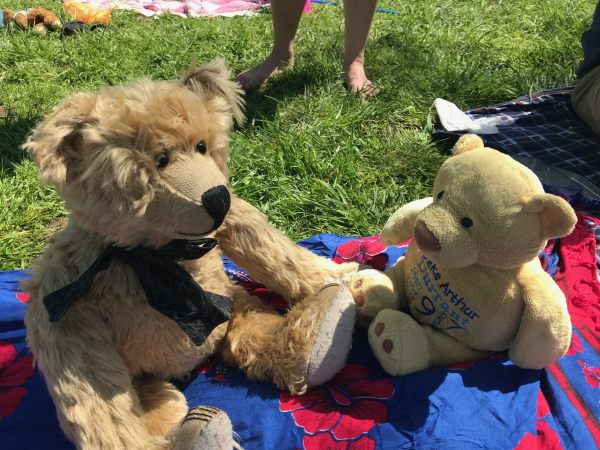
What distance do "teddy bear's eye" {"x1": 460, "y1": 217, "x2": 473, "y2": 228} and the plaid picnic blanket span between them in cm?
104

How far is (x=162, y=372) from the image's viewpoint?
4.17 ft

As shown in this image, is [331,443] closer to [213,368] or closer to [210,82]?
[213,368]

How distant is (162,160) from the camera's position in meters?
1.02

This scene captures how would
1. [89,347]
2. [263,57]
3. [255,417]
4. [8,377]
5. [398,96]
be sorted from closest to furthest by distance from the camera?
[89,347]
[255,417]
[8,377]
[398,96]
[263,57]

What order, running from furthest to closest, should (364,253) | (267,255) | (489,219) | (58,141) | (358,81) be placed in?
1. (358,81)
2. (364,253)
3. (267,255)
4. (489,219)
5. (58,141)

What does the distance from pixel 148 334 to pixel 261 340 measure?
0.27 metres

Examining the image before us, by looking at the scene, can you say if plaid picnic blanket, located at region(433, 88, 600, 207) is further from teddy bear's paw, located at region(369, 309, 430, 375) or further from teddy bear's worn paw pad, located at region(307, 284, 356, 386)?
teddy bear's worn paw pad, located at region(307, 284, 356, 386)

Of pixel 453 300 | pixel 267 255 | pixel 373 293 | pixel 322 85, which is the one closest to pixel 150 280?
pixel 267 255

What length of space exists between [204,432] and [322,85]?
2.21 m

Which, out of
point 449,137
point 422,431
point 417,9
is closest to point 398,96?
point 449,137

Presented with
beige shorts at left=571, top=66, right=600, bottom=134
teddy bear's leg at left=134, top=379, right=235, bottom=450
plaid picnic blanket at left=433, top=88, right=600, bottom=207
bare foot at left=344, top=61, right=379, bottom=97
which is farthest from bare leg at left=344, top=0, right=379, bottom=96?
teddy bear's leg at left=134, top=379, right=235, bottom=450

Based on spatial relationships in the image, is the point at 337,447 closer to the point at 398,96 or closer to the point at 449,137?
the point at 449,137

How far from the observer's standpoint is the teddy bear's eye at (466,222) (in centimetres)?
109

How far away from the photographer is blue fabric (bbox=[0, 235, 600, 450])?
Result: 45.5 inches
